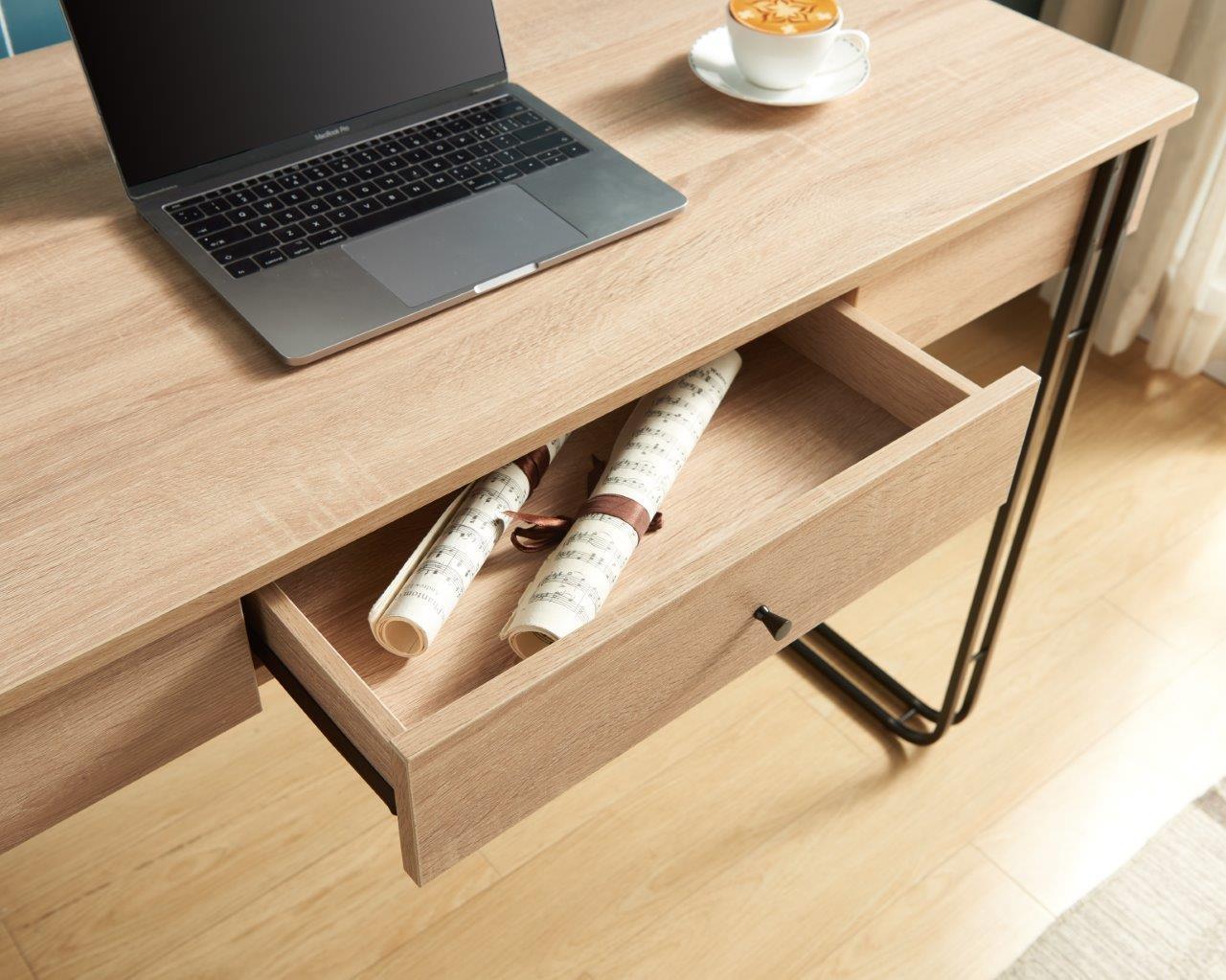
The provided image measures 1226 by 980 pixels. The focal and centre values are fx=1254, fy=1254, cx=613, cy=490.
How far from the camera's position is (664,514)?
0.85 meters

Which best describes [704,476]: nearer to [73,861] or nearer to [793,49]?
[793,49]

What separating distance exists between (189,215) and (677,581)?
0.42 meters

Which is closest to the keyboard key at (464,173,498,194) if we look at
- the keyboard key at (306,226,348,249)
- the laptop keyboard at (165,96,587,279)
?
the laptop keyboard at (165,96,587,279)

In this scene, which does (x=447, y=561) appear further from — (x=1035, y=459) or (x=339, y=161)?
(x=1035, y=459)

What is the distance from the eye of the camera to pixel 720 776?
1.45 m

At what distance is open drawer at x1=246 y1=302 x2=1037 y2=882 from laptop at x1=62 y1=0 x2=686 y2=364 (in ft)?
0.52

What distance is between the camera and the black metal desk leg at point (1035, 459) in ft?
3.53

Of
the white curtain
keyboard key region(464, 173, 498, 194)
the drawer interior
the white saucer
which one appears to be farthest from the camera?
the white curtain

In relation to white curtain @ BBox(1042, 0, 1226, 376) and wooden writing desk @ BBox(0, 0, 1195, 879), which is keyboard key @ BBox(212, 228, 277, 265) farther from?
white curtain @ BBox(1042, 0, 1226, 376)

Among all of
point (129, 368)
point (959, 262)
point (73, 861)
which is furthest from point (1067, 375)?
point (73, 861)

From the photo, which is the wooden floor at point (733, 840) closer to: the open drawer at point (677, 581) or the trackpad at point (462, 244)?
the open drawer at point (677, 581)

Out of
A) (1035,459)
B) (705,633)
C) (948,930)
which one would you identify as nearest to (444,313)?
(705,633)

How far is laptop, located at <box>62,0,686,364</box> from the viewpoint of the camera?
2.64ft

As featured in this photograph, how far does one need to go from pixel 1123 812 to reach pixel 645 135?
38.0 inches
